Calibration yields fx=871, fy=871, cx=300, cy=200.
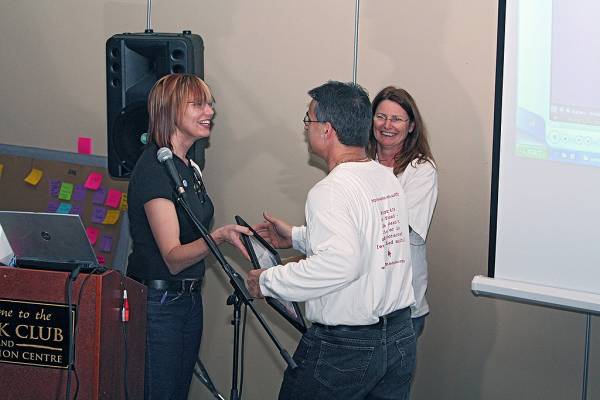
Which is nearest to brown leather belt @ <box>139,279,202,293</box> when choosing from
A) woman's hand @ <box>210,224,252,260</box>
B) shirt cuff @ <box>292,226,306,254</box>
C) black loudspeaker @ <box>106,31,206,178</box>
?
woman's hand @ <box>210,224,252,260</box>

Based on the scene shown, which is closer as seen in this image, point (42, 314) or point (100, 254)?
point (42, 314)

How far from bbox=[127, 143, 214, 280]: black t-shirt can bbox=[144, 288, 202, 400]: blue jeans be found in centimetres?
8

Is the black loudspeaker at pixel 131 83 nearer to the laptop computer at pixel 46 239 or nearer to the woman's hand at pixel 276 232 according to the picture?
the woman's hand at pixel 276 232

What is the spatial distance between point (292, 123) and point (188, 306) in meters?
1.48

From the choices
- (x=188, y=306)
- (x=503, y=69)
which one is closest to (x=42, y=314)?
(x=188, y=306)

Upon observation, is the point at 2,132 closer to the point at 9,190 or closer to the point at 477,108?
the point at 9,190

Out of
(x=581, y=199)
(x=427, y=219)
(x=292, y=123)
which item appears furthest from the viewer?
(x=292, y=123)

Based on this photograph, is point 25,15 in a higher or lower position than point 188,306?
higher

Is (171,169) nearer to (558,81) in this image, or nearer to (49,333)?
(49,333)

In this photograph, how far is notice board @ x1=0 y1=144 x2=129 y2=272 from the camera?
4.79m

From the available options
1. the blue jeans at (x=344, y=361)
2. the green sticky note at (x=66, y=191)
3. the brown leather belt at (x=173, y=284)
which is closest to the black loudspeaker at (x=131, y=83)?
the brown leather belt at (x=173, y=284)

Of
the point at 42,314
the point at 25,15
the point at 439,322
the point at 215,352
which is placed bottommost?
the point at 215,352

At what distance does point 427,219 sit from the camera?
354 cm

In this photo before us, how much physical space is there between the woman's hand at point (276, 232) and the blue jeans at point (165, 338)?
35 cm
